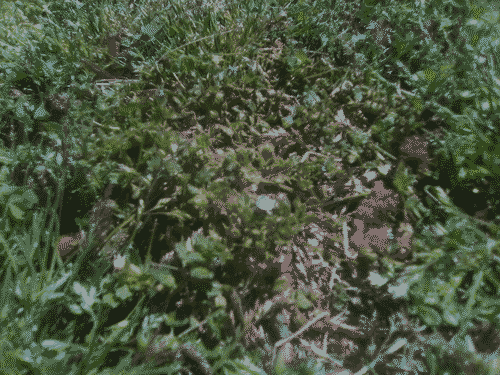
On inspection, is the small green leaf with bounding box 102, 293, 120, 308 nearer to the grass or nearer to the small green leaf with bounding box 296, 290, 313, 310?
the grass

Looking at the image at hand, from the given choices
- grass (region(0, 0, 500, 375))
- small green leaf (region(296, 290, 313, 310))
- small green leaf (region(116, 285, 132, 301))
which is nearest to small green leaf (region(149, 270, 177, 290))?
grass (region(0, 0, 500, 375))

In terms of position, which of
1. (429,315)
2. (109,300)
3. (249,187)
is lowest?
(429,315)

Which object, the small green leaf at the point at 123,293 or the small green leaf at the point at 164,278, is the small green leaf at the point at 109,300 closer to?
the small green leaf at the point at 123,293

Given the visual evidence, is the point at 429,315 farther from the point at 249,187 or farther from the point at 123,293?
the point at 123,293

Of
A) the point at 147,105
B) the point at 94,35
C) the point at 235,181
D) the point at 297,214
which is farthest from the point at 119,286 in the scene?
the point at 94,35

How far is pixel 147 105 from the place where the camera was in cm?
170

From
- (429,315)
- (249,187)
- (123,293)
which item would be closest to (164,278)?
(123,293)

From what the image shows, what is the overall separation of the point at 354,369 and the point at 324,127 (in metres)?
1.18

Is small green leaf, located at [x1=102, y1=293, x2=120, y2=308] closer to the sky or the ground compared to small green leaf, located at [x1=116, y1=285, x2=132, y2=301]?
closer to the ground

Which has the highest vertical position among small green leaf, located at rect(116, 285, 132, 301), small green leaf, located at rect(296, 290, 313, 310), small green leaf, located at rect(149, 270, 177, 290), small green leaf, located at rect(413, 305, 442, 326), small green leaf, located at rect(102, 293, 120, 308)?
small green leaf, located at rect(149, 270, 177, 290)

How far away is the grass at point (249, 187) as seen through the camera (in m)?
1.25

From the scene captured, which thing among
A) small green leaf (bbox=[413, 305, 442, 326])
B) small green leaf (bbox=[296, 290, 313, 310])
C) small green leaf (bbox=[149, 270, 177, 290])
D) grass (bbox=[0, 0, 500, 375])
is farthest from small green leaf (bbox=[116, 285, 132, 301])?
small green leaf (bbox=[413, 305, 442, 326])

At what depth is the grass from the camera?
1.25m

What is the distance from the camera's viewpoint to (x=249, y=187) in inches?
62.0
